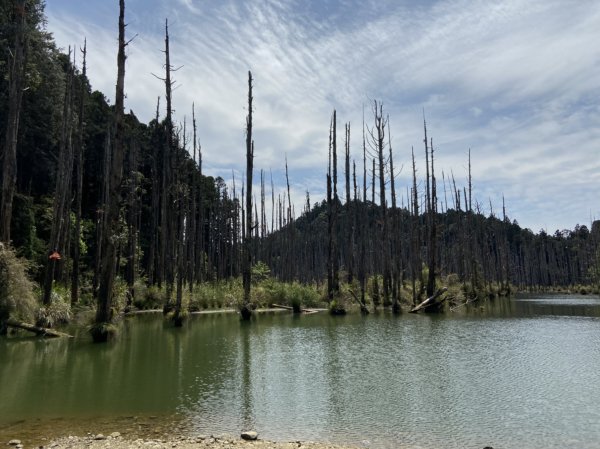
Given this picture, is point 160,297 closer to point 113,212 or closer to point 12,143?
point 12,143

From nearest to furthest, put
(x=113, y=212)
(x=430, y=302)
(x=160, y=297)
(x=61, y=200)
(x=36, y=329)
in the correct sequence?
(x=113, y=212) < (x=36, y=329) < (x=61, y=200) < (x=430, y=302) < (x=160, y=297)

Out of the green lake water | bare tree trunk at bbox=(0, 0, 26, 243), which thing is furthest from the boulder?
bare tree trunk at bbox=(0, 0, 26, 243)

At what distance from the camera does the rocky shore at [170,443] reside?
5410mm

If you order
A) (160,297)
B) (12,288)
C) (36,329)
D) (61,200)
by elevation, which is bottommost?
(36,329)

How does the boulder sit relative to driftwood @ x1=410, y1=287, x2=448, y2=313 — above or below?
below

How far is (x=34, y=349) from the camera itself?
42.0 ft

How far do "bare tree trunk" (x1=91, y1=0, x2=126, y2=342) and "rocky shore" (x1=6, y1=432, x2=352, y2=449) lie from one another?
29.1ft

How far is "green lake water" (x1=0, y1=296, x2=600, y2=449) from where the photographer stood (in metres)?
6.14

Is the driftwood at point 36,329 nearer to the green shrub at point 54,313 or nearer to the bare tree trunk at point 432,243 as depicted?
the green shrub at point 54,313

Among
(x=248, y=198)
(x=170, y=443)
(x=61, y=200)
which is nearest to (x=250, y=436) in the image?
(x=170, y=443)

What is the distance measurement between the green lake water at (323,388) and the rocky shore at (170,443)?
0.94 ft

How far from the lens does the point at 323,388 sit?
8.30 meters

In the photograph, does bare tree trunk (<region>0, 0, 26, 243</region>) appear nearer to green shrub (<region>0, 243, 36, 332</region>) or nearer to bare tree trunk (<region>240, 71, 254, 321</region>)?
green shrub (<region>0, 243, 36, 332</region>)

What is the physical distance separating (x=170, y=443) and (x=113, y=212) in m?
10.2
